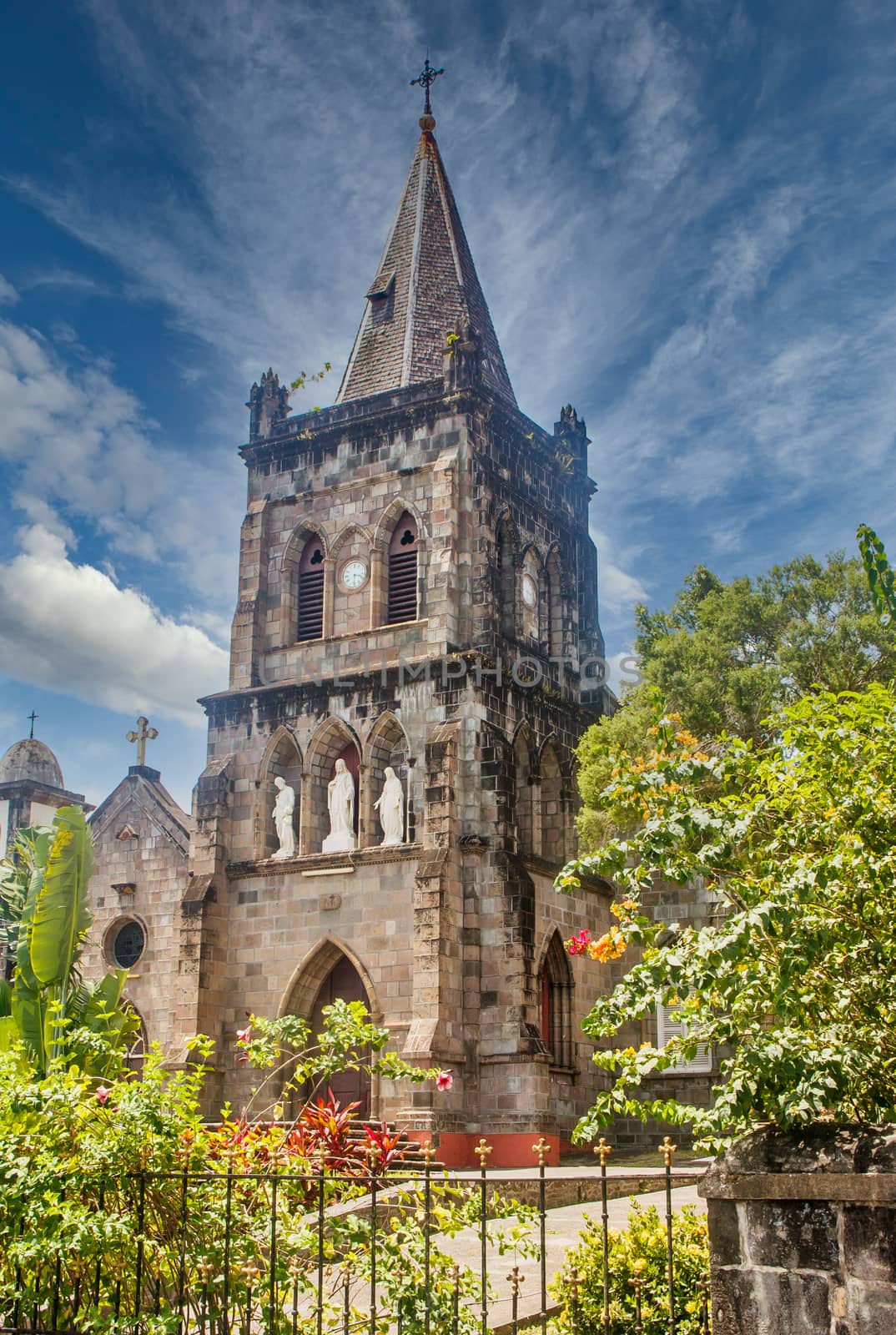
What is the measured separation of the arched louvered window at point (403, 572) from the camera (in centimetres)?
2738

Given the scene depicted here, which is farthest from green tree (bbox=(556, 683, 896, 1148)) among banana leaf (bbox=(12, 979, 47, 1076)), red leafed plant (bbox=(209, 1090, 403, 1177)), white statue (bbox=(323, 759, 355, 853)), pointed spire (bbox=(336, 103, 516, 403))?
pointed spire (bbox=(336, 103, 516, 403))

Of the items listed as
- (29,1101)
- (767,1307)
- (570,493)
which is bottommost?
(767,1307)

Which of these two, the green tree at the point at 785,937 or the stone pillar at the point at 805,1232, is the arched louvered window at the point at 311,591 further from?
the stone pillar at the point at 805,1232

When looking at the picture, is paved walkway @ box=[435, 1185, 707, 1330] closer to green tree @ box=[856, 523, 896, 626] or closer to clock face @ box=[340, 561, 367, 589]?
green tree @ box=[856, 523, 896, 626]

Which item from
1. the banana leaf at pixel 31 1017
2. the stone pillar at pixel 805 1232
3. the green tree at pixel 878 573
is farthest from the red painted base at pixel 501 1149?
the stone pillar at pixel 805 1232

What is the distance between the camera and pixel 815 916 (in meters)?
7.42

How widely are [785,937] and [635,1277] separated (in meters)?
3.32

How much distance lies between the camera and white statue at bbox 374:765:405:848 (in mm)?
25281

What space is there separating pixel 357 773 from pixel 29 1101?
18.5 metres

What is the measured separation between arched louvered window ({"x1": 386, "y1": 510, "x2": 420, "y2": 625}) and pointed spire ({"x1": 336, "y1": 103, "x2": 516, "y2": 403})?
299 cm

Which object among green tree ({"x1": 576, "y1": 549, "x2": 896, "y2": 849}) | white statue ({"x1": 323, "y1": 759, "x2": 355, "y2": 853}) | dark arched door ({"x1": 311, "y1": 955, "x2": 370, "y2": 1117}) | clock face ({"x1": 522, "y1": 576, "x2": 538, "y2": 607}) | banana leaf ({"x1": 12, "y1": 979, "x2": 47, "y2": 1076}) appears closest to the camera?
banana leaf ({"x1": 12, "y1": 979, "x2": 47, "y2": 1076})

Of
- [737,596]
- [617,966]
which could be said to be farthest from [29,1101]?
[617,966]

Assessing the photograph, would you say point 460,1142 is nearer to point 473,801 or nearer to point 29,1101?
point 473,801

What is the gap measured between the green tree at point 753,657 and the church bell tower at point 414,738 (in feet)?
7.56
